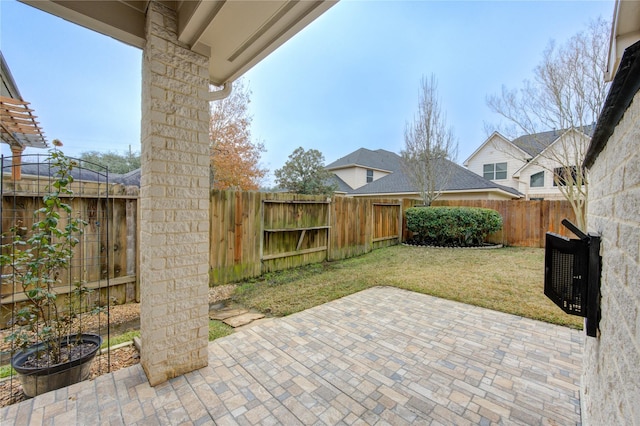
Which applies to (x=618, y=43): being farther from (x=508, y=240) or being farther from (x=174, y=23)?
(x=508, y=240)

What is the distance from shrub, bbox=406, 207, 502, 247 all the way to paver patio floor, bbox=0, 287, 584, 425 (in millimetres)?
6480

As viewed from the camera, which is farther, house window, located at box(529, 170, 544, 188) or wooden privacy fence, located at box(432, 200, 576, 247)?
house window, located at box(529, 170, 544, 188)

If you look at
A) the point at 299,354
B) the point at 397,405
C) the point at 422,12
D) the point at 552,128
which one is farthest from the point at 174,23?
the point at 552,128

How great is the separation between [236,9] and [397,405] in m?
3.11

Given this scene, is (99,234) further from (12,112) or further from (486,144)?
(486,144)

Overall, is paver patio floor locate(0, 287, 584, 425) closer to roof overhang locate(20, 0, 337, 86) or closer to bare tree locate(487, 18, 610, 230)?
roof overhang locate(20, 0, 337, 86)

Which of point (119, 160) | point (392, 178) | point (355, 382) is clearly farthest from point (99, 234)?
point (119, 160)

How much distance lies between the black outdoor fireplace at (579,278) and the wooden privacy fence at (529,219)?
32.1 ft

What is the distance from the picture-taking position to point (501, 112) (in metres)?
9.76

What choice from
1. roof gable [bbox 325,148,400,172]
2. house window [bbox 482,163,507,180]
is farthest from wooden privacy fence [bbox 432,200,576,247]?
roof gable [bbox 325,148,400,172]

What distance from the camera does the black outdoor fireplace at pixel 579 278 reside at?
4.37ft

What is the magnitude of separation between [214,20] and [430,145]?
10887 millimetres

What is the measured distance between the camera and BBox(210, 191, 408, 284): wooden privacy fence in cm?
507

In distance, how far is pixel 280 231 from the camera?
6059 millimetres
